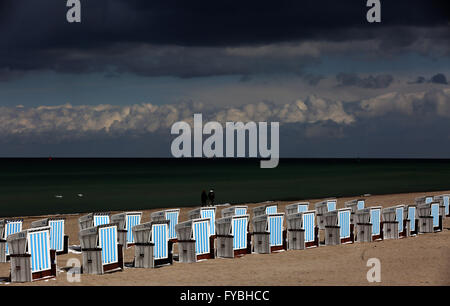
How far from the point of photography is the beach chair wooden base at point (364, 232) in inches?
773

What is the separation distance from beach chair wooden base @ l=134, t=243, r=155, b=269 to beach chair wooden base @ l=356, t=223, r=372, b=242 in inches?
283

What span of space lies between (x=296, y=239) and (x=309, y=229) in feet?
2.33

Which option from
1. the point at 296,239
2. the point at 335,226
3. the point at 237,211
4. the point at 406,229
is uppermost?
the point at 237,211

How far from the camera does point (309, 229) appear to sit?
728 inches

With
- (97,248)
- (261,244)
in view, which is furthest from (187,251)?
(97,248)

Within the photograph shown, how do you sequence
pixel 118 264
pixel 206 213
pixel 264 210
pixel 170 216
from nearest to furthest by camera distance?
pixel 118 264 < pixel 170 216 < pixel 206 213 < pixel 264 210

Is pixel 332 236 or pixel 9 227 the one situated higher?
pixel 9 227

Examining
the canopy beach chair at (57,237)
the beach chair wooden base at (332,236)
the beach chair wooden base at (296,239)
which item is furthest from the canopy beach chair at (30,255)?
the beach chair wooden base at (332,236)

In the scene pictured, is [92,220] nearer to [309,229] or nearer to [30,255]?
[30,255]

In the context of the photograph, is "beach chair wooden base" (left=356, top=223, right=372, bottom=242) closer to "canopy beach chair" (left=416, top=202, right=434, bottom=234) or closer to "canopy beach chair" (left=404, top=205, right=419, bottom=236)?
"canopy beach chair" (left=404, top=205, right=419, bottom=236)

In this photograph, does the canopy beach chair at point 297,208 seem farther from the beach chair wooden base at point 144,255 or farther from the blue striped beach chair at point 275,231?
the beach chair wooden base at point 144,255
